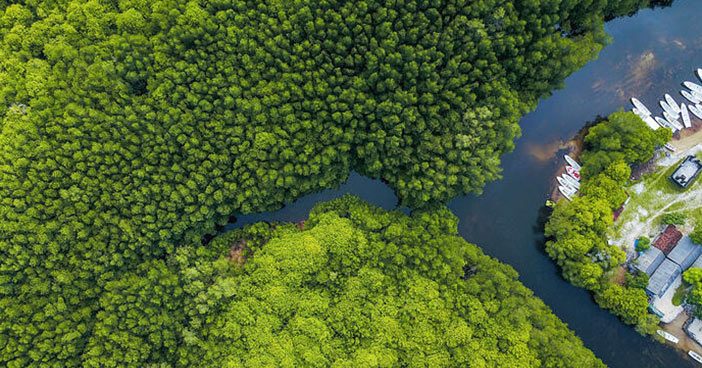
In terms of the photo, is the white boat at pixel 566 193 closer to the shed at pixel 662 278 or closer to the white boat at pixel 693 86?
the shed at pixel 662 278

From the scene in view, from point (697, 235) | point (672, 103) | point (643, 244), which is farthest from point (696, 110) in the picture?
point (643, 244)

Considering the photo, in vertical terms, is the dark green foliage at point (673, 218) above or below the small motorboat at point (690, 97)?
below

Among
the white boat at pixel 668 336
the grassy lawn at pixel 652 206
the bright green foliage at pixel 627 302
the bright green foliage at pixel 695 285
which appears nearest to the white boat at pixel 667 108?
the grassy lawn at pixel 652 206

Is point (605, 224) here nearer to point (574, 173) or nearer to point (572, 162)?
point (574, 173)

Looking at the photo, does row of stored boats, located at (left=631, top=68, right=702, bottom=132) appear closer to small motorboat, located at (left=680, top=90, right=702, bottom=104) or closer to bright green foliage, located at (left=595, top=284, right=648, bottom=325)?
small motorboat, located at (left=680, top=90, right=702, bottom=104)

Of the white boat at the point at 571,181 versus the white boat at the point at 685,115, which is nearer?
the white boat at the point at 571,181
